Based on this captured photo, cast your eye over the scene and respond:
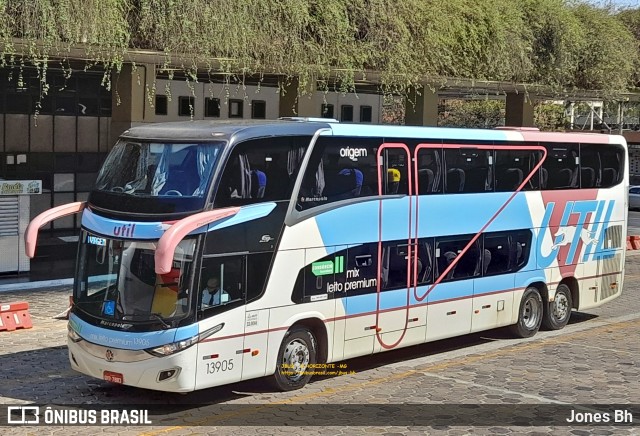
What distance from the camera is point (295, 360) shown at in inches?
500

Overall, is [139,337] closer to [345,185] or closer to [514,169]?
→ [345,185]

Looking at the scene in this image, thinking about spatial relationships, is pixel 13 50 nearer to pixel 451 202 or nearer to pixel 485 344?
pixel 451 202

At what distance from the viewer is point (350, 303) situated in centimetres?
1335

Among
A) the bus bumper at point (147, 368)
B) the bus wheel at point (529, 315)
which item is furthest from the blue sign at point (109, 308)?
the bus wheel at point (529, 315)

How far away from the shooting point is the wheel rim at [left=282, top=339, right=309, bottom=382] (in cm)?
1259

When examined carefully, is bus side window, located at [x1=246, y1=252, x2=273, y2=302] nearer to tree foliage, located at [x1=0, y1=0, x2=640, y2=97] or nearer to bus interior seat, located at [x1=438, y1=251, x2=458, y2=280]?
bus interior seat, located at [x1=438, y1=251, x2=458, y2=280]

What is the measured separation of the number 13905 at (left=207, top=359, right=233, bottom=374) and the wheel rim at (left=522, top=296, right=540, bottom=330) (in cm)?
731

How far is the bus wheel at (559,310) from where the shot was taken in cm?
1761

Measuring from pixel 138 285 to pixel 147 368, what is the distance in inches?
39.5

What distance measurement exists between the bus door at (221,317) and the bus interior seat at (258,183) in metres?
0.85

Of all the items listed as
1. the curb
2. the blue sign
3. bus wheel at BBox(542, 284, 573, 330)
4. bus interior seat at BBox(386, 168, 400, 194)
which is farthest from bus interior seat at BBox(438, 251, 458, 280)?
the curb

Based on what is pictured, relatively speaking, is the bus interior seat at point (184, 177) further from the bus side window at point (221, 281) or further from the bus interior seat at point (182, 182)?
the bus side window at point (221, 281)

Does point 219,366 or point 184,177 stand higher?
point 184,177

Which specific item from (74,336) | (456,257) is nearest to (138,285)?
(74,336)
